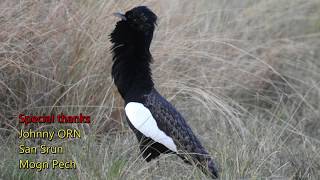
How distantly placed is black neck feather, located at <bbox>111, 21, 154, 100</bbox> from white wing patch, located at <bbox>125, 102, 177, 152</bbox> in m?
0.20

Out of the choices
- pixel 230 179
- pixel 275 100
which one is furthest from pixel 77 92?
pixel 275 100

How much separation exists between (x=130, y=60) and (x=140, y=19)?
29cm

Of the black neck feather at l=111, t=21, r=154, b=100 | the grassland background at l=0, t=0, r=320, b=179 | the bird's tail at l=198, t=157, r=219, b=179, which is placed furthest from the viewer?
the black neck feather at l=111, t=21, r=154, b=100

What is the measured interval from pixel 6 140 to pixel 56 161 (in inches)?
25.1

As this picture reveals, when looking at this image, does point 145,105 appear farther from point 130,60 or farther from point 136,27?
point 136,27

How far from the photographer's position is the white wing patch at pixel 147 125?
450 centimetres

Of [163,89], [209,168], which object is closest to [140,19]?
[209,168]

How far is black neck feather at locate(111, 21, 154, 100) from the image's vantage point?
474 centimetres

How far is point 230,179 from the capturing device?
14.4 ft

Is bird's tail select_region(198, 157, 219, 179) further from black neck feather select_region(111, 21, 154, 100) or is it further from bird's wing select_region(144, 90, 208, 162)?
black neck feather select_region(111, 21, 154, 100)

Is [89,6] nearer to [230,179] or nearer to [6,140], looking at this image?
[6,140]

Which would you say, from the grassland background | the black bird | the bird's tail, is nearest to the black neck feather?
the black bird

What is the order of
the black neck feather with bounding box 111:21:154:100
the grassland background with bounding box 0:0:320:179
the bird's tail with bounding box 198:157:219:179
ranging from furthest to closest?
the black neck feather with bounding box 111:21:154:100
the grassland background with bounding box 0:0:320:179
the bird's tail with bounding box 198:157:219:179

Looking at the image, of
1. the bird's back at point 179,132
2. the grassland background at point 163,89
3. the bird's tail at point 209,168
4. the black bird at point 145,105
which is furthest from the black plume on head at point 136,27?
the bird's tail at point 209,168
